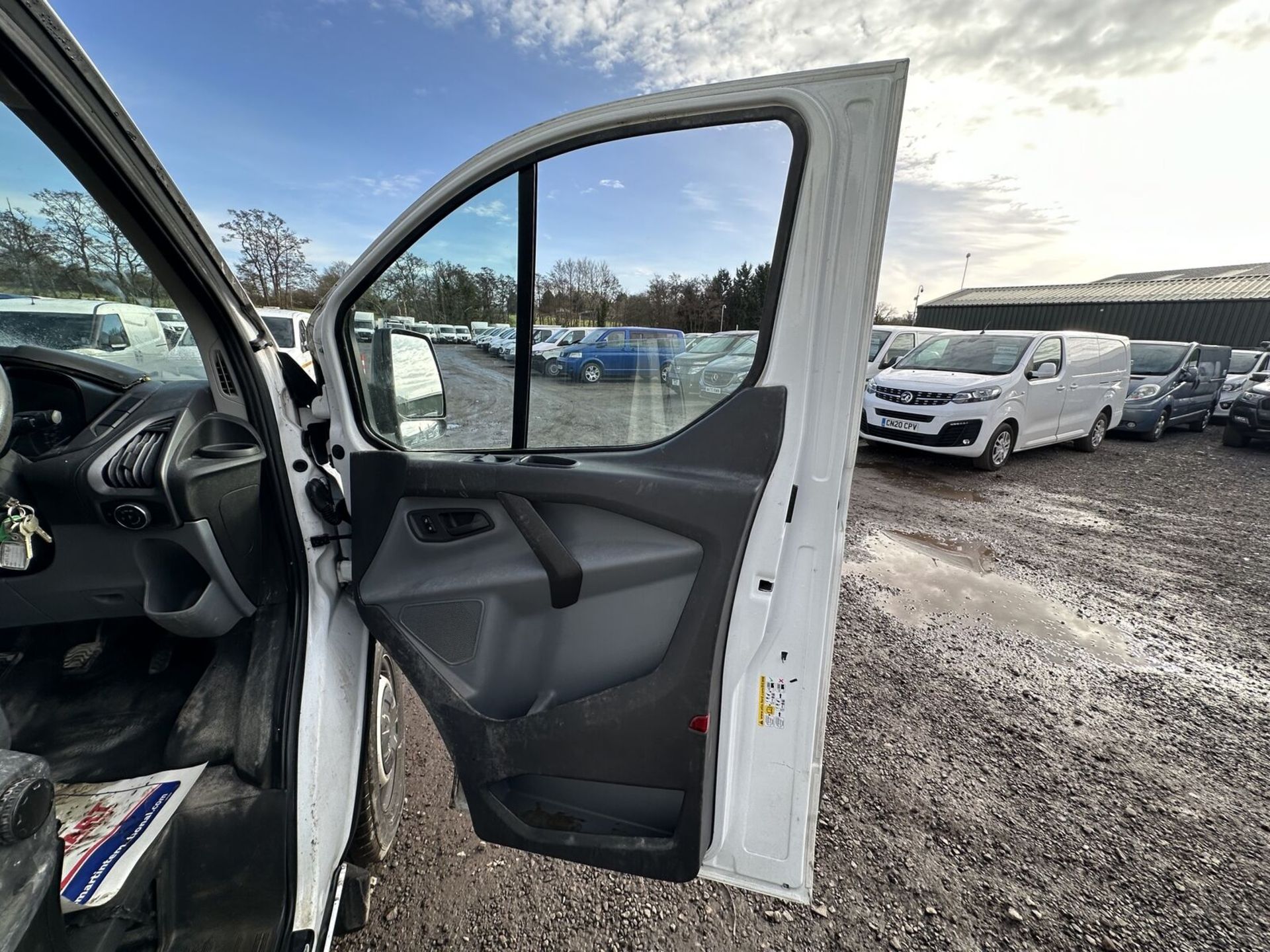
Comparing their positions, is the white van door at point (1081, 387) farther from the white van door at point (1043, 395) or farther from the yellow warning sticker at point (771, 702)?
the yellow warning sticker at point (771, 702)

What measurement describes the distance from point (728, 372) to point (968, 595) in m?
3.50

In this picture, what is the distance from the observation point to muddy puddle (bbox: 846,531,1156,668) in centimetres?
328

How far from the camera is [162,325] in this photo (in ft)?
5.04

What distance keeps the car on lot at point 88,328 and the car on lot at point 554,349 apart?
1116 mm

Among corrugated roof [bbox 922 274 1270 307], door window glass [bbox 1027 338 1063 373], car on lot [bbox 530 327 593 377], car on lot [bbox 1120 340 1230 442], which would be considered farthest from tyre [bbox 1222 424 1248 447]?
corrugated roof [bbox 922 274 1270 307]

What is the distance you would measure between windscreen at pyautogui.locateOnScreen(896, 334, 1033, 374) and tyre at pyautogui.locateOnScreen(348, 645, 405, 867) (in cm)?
780

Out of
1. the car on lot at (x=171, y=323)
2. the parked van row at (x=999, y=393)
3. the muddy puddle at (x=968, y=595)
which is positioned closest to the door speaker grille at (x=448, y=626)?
the car on lot at (x=171, y=323)

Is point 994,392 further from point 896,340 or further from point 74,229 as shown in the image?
point 74,229

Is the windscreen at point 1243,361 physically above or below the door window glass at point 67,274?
above

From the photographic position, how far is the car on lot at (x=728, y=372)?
122 centimetres

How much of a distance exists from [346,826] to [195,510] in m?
0.99

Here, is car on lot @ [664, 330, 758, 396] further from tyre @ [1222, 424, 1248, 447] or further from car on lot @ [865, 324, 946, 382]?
tyre @ [1222, 424, 1248, 447]

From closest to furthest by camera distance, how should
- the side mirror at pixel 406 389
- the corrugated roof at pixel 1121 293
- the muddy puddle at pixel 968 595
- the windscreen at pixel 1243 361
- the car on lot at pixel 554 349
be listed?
the car on lot at pixel 554 349
the side mirror at pixel 406 389
the muddy puddle at pixel 968 595
the windscreen at pixel 1243 361
the corrugated roof at pixel 1121 293

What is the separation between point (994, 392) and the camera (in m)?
6.50
